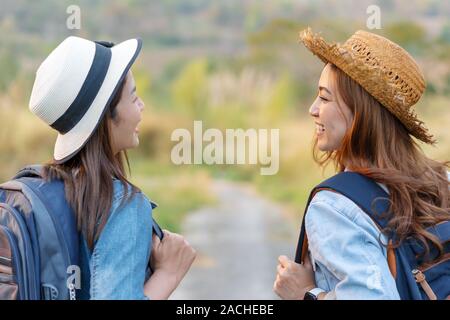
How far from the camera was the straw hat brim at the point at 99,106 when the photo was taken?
1.70 meters

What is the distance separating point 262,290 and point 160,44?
2551mm

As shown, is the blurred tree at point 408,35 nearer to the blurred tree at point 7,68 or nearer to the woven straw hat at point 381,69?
the blurred tree at point 7,68

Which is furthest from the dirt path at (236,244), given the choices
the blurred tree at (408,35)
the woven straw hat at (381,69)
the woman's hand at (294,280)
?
the woven straw hat at (381,69)

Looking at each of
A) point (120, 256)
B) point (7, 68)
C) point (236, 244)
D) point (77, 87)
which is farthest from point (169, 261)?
point (7, 68)

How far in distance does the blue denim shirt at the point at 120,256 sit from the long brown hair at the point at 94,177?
2 cm

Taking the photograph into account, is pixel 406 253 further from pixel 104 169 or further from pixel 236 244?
pixel 236 244

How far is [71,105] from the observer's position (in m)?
1.69

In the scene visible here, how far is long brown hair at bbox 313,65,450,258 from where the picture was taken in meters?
1.73

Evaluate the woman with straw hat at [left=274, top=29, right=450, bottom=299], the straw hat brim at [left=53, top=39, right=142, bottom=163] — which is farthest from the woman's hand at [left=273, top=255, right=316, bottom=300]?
the straw hat brim at [left=53, top=39, right=142, bottom=163]

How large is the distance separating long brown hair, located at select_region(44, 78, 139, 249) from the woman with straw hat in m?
0.42

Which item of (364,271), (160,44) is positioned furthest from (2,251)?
(160,44)

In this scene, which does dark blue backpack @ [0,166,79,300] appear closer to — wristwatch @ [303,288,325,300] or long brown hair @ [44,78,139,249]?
long brown hair @ [44,78,139,249]

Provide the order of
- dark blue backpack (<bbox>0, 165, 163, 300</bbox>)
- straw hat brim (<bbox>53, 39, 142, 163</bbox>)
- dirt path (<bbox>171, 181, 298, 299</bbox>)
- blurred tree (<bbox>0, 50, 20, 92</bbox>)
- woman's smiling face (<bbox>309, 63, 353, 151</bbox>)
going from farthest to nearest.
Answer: blurred tree (<bbox>0, 50, 20, 92</bbox>) < dirt path (<bbox>171, 181, 298, 299</bbox>) < woman's smiling face (<bbox>309, 63, 353, 151</bbox>) < straw hat brim (<bbox>53, 39, 142, 163</bbox>) < dark blue backpack (<bbox>0, 165, 163, 300</bbox>)
